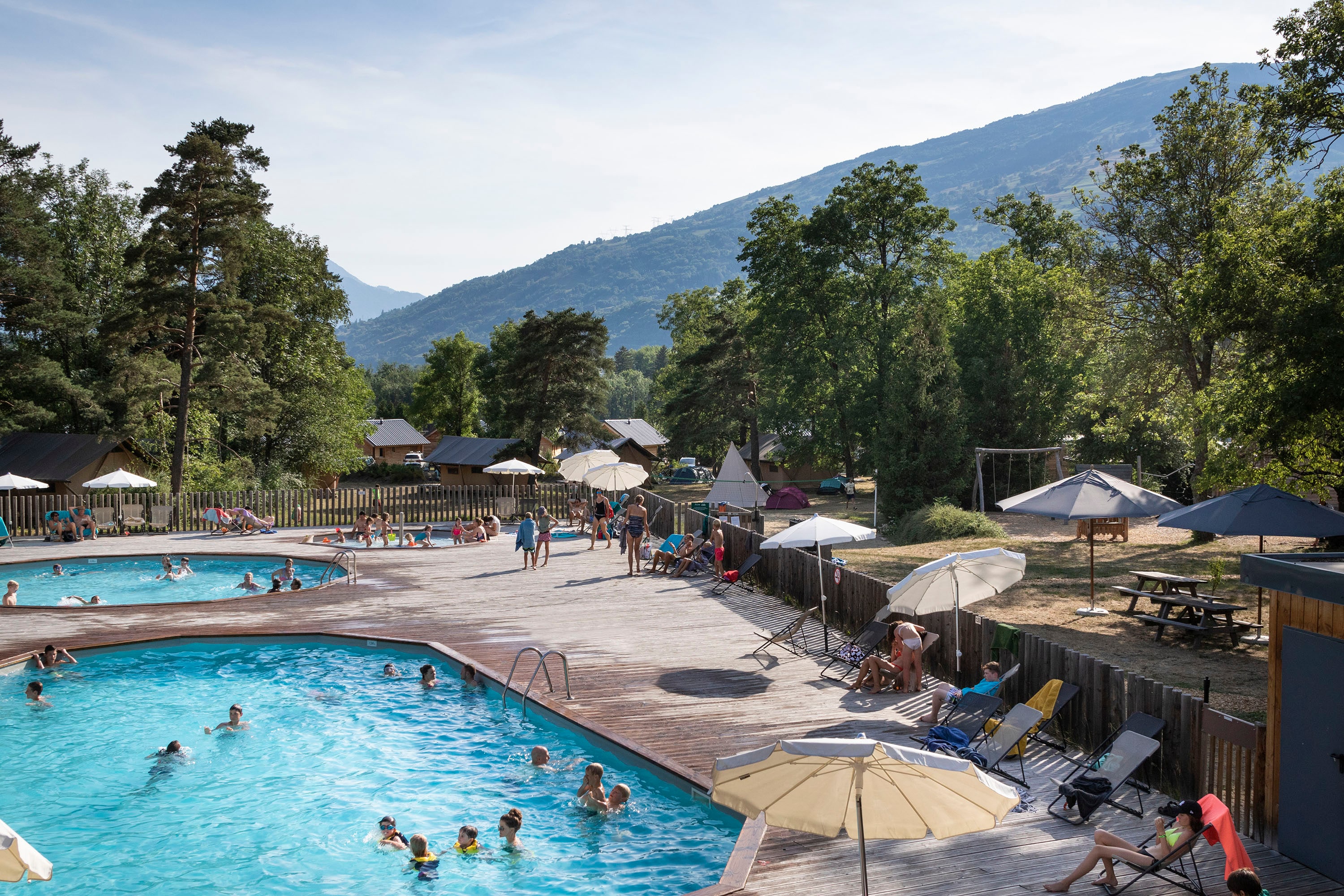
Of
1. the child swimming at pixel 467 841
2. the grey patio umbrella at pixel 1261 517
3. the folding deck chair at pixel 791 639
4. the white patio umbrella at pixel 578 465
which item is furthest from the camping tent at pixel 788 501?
the child swimming at pixel 467 841

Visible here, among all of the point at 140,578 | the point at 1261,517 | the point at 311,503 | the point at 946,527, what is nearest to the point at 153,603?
the point at 140,578

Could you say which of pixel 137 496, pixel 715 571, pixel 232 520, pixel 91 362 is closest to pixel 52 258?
pixel 91 362

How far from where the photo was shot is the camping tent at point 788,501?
45875 millimetres

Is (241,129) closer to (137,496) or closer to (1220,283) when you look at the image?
(137,496)

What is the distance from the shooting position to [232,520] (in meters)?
27.3

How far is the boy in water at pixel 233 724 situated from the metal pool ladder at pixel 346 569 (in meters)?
7.38

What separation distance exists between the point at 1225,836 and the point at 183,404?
1234 inches

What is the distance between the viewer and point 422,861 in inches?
332

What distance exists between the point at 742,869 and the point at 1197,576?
14278 mm

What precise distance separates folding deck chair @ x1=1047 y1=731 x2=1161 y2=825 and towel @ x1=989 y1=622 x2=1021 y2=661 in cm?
207

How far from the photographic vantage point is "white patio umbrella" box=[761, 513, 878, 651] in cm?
1350

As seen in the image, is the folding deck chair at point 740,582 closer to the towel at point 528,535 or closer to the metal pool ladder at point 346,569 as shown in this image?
the towel at point 528,535

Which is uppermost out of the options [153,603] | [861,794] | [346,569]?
[861,794]

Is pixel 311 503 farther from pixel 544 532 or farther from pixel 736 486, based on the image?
pixel 736 486
